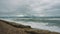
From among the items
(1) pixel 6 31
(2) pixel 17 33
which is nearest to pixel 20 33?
(2) pixel 17 33

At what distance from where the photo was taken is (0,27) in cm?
1198

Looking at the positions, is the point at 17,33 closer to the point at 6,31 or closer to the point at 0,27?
the point at 6,31

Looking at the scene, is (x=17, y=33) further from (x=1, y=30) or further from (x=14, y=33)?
(x=1, y=30)

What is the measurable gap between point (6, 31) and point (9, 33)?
0.45m

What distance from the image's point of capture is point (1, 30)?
11281 mm

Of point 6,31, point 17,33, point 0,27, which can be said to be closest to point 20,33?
point 17,33

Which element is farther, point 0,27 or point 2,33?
point 0,27

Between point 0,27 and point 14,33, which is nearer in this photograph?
point 14,33

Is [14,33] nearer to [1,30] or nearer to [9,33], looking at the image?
[9,33]

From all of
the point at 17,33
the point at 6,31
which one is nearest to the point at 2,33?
the point at 6,31

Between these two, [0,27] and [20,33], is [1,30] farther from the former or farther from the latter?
[20,33]

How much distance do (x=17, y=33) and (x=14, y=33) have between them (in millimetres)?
253

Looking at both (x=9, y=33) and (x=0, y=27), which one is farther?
(x=0, y=27)

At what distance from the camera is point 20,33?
11312mm
